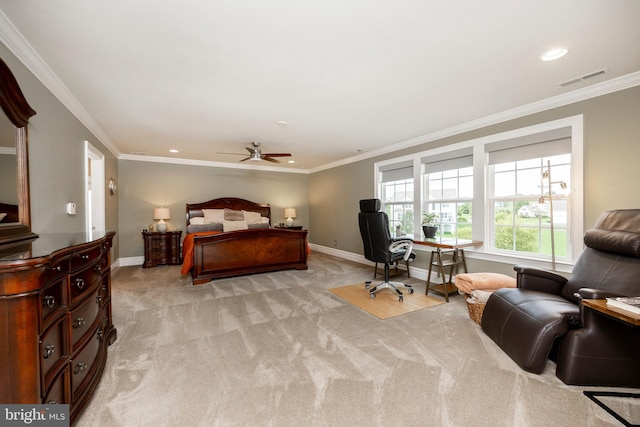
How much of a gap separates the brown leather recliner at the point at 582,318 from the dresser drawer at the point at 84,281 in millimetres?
3027

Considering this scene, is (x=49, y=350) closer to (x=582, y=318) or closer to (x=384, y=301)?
(x=384, y=301)

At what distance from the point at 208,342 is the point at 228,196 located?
4776 mm

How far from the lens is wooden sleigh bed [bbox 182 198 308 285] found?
429 cm

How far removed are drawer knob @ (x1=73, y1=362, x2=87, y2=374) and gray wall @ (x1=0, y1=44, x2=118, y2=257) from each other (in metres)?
1.32

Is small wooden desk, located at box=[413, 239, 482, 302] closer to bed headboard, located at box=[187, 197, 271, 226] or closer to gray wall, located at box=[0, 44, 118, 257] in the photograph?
gray wall, located at box=[0, 44, 118, 257]

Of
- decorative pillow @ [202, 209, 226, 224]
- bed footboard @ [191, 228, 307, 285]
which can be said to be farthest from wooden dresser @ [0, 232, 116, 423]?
decorative pillow @ [202, 209, 226, 224]

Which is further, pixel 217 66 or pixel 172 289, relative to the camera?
pixel 172 289

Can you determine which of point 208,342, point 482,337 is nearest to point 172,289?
point 208,342

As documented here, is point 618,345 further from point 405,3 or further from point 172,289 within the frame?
point 172,289

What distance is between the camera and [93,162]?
4.28 meters

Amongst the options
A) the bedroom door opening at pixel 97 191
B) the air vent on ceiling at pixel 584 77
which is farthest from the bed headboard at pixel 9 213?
the air vent on ceiling at pixel 584 77

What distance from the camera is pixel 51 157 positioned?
2459 mm

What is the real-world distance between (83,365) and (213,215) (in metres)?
4.83

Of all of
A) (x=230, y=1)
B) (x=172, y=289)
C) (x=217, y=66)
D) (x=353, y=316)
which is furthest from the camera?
(x=172, y=289)
